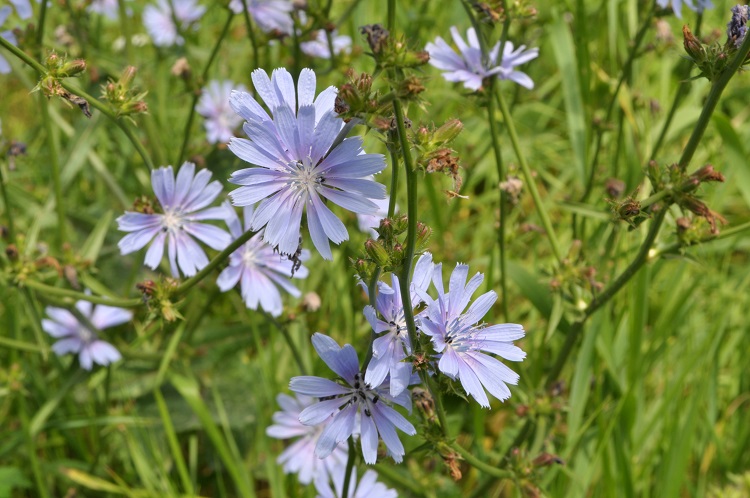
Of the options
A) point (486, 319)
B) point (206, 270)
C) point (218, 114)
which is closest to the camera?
point (206, 270)

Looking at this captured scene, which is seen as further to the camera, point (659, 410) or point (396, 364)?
point (659, 410)

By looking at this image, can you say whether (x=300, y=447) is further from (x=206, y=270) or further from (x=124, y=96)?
(x=124, y=96)

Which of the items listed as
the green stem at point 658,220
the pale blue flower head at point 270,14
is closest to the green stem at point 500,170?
the green stem at point 658,220

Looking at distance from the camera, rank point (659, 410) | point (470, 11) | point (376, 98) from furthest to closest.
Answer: point (659, 410) < point (470, 11) < point (376, 98)

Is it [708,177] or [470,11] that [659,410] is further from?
[470,11]

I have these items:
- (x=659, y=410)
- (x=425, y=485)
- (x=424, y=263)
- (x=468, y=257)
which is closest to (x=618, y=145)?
(x=468, y=257)

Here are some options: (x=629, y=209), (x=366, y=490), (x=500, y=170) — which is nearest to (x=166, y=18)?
(x=500, y=170)

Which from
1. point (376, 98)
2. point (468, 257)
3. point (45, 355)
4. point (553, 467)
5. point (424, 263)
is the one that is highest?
point (468, 257)
